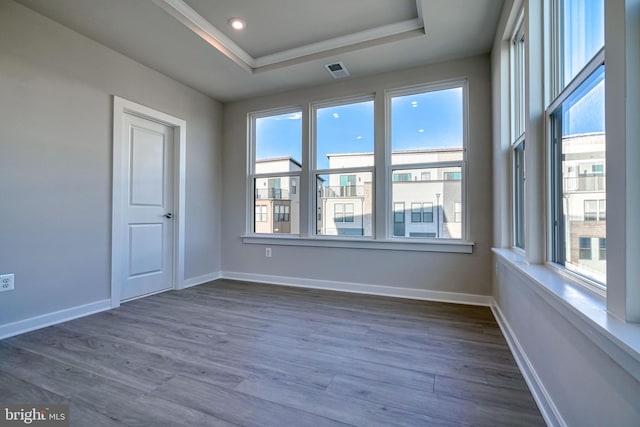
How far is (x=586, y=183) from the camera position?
4.29 ft

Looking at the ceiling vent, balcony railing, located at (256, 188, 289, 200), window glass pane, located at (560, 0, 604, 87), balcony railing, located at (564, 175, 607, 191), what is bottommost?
balcony railing, located at (564, 175, 607, 191)

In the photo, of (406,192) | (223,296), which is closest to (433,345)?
(406,192)

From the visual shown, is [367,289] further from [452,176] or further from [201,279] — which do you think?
[201,279]

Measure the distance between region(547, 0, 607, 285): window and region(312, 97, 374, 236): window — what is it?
2.06 metres

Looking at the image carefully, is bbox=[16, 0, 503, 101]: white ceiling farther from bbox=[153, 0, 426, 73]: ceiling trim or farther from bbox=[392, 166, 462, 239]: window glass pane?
bbox=[392, 166, 462, 239]: window glass pane

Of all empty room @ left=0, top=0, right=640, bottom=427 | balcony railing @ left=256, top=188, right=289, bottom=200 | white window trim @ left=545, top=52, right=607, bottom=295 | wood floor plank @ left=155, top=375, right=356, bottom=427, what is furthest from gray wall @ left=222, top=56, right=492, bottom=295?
wood floor plank @ left=155, top=375, right=356, bottom=427

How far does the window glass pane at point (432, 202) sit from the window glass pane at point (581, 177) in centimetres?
158

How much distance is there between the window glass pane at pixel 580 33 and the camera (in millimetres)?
1194

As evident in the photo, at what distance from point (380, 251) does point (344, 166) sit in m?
1.12

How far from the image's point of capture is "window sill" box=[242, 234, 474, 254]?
3.18m

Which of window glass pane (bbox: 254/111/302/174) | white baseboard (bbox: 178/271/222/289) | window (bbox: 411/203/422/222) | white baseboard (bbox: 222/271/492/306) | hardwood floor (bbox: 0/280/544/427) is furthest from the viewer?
window glass pane (bbox: 254/111/302/174)

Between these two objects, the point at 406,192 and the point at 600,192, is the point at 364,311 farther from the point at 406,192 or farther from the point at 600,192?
the point at 600,192

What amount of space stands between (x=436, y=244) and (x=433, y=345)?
134 centimetres

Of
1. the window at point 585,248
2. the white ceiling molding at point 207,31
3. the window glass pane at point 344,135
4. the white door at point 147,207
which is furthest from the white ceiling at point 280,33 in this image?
the window at point 585,248
